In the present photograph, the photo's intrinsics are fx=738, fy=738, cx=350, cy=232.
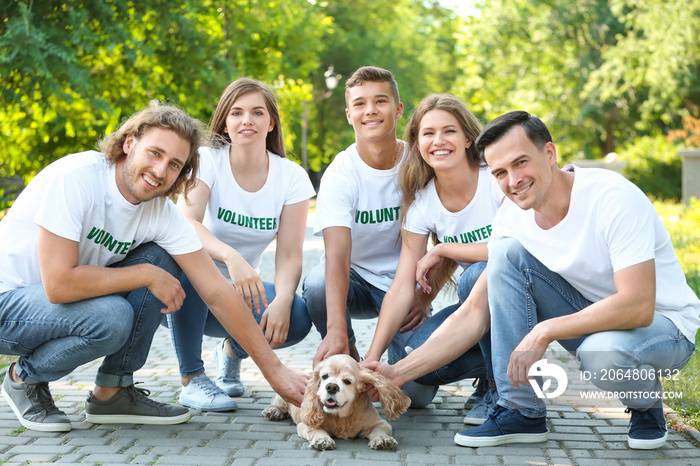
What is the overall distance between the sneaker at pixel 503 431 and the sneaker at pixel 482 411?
35 centimetres

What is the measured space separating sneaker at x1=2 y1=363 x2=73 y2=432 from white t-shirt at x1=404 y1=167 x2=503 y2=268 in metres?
2.36

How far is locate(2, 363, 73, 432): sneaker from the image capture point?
4.10m

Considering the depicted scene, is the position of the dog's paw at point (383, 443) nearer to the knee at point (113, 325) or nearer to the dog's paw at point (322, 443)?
the dog's paw at point (322, 443)

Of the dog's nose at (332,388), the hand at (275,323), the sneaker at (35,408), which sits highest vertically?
the hand at (275,323)

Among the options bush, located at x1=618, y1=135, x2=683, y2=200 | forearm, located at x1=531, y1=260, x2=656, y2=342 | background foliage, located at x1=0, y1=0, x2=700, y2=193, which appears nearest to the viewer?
forearm, located at x1=531, y1=260, x2=656, y2=342

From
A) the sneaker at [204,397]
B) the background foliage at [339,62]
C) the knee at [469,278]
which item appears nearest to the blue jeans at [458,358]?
the knee at [469,278]

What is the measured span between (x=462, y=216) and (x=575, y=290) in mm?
1015

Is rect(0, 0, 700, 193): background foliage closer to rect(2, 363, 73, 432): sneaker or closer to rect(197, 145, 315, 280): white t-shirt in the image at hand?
rect(197, 145, 315, 280): white t-shirt

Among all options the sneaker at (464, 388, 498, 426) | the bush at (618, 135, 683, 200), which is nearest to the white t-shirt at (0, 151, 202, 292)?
the sneaker at (464, 388, 498, 426)

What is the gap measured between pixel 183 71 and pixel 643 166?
17.9 m

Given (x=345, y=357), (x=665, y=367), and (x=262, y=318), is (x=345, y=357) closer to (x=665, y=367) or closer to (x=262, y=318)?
(x=262, y=318)

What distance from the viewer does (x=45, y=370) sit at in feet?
13.2

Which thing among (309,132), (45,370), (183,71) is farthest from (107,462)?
(309,132)

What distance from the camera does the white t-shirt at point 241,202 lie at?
504cm
